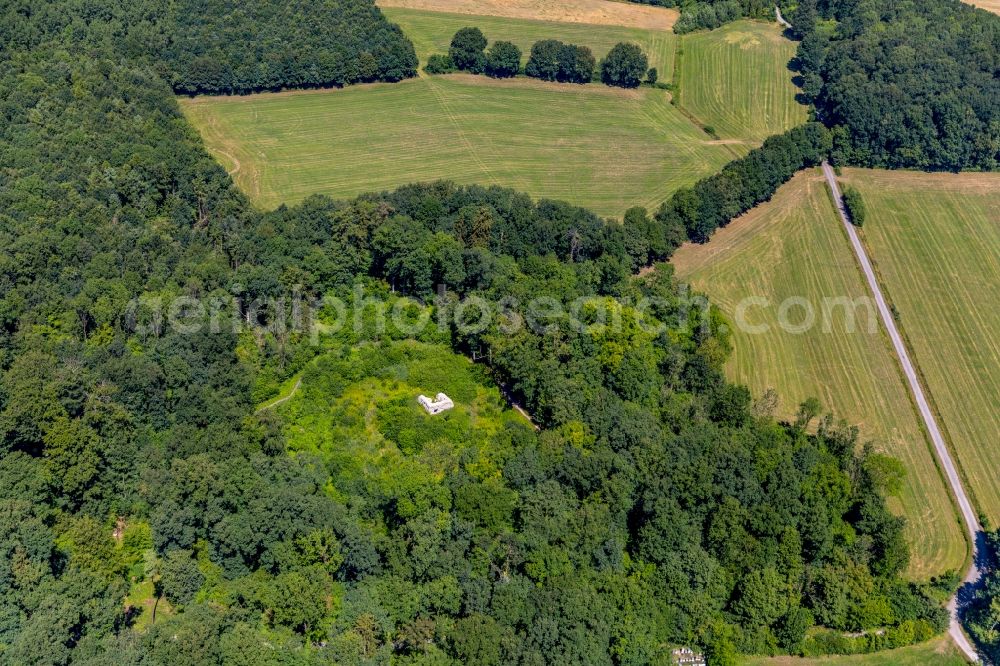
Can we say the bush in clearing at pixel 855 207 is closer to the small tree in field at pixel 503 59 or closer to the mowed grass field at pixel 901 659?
the small tree in field at pixel 503 59

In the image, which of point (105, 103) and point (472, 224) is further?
point (105, 103)

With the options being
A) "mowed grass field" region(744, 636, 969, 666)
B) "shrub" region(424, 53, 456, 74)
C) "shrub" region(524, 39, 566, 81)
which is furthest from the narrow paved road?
"shrub" region(424, 53, 456, 74)

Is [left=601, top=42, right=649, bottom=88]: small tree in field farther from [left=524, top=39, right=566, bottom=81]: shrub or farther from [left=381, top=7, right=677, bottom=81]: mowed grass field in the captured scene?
[left=524, top=39, right=566, bottom=81]: shrub

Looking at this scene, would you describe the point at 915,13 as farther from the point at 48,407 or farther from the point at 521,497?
the point at 48,407

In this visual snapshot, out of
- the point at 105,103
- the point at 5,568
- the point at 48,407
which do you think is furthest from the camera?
A: the point at 105,103

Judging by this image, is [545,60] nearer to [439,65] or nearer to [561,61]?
[561,61]

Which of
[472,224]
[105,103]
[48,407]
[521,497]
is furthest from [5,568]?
[105,103]
